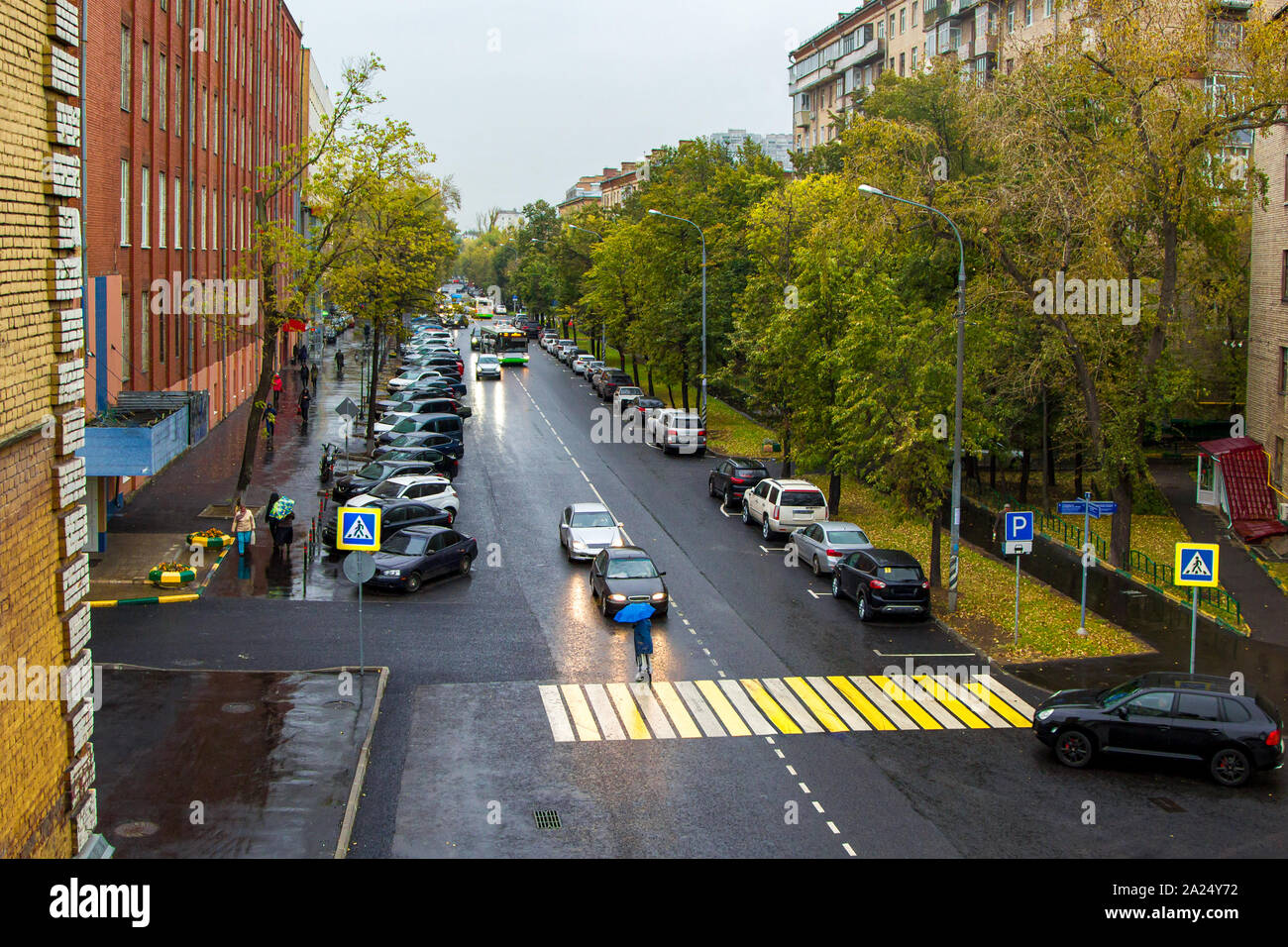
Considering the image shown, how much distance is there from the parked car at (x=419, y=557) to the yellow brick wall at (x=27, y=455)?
48.2ft

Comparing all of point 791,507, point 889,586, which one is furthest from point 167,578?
point 791,507

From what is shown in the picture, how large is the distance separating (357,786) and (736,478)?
22328 millimetres

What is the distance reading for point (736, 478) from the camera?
118ft

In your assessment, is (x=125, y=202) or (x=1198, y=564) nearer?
(x=1198, y=564)

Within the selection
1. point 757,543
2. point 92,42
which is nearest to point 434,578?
point 757,543

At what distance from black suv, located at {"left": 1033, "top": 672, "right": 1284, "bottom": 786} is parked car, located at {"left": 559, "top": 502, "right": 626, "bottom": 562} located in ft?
44.5

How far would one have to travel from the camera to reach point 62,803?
10930mm

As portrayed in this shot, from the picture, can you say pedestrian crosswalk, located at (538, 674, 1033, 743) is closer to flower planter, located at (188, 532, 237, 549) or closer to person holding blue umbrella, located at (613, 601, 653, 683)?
person holding blue umbrella, located at (613, 601, 653, 683)

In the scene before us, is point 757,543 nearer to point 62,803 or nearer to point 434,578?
point 434,578

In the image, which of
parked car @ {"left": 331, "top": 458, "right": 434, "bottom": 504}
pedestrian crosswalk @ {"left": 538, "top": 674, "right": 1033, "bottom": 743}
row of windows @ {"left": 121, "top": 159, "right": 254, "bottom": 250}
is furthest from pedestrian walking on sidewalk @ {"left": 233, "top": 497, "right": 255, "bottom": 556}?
pedestrian crosswalk @ {"left": 538, "top": 674, "right": 1033, "bottom": 743}

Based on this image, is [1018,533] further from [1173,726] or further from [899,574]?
[1173,726]

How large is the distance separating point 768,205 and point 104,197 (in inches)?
847

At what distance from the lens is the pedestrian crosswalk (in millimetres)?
17938

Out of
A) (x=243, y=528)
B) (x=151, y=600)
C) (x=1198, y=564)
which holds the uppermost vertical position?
(x=1198, y=564)
